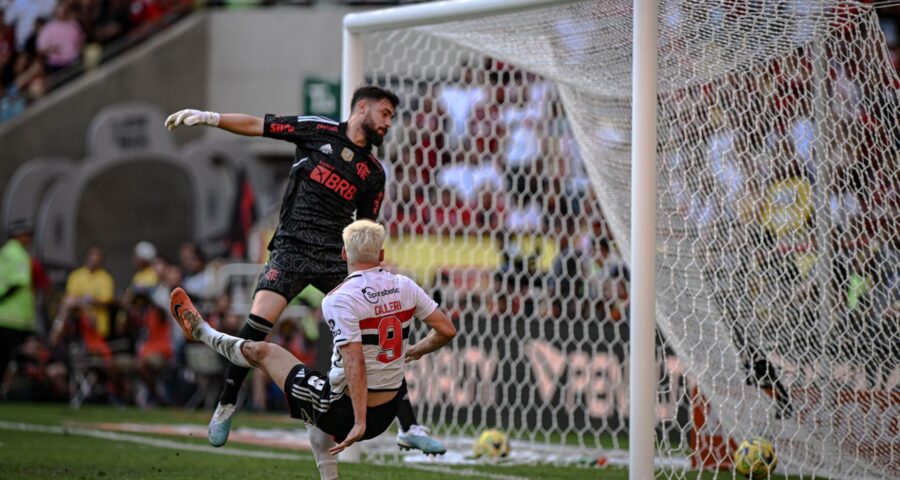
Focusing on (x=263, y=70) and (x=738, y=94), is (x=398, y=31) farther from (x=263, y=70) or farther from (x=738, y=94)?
(x=263, y=70)

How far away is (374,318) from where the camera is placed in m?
5.44

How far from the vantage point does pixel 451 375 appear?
427 inches

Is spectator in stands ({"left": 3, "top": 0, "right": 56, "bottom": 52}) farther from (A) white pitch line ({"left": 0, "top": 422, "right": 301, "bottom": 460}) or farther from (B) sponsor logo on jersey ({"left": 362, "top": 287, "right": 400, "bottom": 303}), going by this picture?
(B) sponsor logo on jersey ({"left": 362, "top": 287, "right": 400, "bottom": 303})

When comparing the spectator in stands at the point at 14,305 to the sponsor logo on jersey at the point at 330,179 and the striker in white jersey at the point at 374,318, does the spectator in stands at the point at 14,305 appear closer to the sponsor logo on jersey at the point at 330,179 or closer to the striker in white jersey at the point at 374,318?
the sponsor logo on jersey at the point at 330,179

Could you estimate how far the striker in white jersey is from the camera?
536cm

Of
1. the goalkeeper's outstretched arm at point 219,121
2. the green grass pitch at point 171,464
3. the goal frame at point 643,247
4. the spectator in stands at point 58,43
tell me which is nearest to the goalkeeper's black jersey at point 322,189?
the goalkeeper's outstretched arm at point 219,121

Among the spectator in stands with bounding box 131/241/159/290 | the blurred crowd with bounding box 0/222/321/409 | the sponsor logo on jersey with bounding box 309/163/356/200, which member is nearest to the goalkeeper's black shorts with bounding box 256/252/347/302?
the sponsor logo on jersey with bounding box 309/163/356/200

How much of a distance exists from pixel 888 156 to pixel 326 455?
369 cm

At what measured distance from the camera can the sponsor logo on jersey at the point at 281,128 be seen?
683 centimetres

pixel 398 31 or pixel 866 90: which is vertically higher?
pixel 398 31

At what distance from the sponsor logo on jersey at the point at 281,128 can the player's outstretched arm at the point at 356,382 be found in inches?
74.9

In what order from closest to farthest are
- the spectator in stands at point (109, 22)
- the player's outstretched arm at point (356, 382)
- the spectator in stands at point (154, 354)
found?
the player's outstretched arm at point (356, 382), the spectator in stands at point (154, 354), the spectator in stands at point (109, 22)

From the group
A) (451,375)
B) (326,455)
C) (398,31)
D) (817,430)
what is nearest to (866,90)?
(817,430)

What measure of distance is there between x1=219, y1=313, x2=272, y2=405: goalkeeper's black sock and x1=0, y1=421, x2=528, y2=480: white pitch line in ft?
5.68
